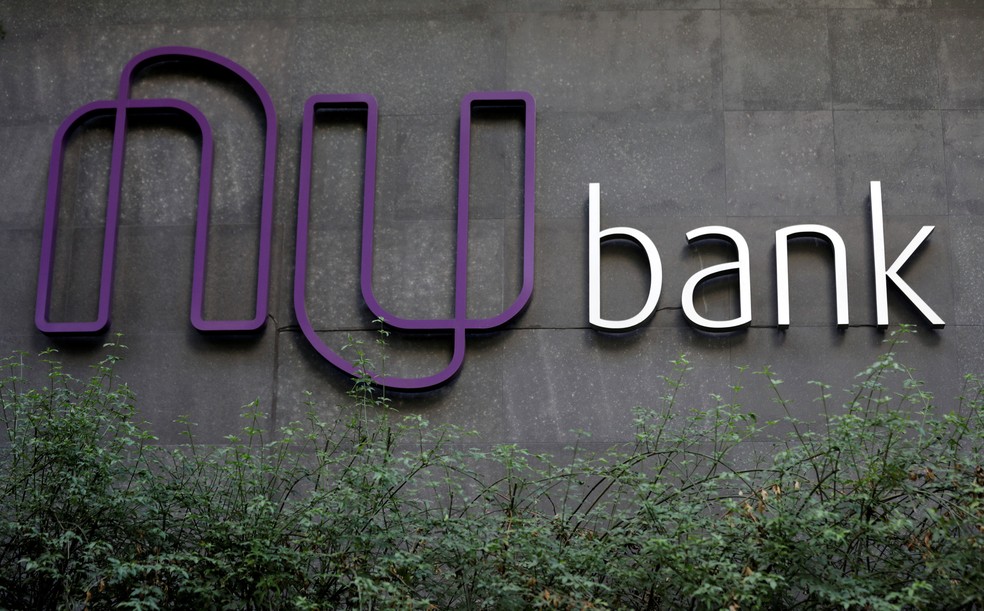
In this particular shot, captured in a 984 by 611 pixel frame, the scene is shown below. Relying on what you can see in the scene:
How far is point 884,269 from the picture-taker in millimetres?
8359

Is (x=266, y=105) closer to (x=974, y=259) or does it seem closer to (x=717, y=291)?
(x=717, y=291)

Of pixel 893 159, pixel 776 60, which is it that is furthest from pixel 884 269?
pixel 776 60

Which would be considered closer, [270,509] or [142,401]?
[270,509]

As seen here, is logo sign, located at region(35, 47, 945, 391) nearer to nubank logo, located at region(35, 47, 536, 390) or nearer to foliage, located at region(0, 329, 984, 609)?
nubank logo, located at region(35, 47, 536, 390)

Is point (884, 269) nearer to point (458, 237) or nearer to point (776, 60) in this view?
point (776, 60)

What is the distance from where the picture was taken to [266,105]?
8.88 meters

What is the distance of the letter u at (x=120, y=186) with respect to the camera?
8500 millimetres

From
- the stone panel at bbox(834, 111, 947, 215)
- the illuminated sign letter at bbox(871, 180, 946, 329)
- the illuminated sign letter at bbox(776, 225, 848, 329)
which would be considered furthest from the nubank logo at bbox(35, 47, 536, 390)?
the illuminated sign letter at bbox(871, 180, 946, 329)

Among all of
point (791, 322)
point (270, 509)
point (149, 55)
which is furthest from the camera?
point (149, 55)

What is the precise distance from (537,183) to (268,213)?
66.8 inches

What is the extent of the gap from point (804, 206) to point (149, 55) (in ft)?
14.2

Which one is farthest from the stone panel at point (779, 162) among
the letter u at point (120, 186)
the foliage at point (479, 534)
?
the letter u at point (120, 186)

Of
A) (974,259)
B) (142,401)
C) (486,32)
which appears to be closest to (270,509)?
(142,401)

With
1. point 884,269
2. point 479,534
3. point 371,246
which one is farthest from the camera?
point 371,246
